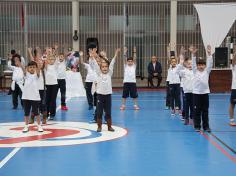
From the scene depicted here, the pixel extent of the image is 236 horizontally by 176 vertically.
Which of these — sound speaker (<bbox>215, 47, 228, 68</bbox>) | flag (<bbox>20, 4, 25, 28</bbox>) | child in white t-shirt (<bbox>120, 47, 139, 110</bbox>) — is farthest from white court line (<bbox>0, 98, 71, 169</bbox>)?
flag (<bbox>20, 4, 25, 28</bbox>)

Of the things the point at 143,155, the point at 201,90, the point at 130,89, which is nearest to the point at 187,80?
the point at 201,90

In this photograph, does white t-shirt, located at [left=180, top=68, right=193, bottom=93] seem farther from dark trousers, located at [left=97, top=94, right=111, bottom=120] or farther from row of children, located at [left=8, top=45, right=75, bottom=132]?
row of children, located at [left=8, top=45, right=75, bottom=132]

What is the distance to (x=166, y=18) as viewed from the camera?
1923cm

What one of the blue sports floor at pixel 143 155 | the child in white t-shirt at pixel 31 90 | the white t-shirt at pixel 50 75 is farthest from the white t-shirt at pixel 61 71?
the child in white t-shirt at pixel 31 90

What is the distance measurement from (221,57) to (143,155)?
11.5 m

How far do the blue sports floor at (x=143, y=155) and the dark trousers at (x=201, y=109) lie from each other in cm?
→ 25

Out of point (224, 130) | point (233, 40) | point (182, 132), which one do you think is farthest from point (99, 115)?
point (233, 40)

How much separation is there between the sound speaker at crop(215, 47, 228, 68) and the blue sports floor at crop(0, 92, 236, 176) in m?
7.87

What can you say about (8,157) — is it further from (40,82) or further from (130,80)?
(130,80)

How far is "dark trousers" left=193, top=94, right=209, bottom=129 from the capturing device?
7758mm

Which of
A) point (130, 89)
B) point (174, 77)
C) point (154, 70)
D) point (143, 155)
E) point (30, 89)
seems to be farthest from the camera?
point (154, 70)

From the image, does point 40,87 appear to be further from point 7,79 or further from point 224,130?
point 7,79

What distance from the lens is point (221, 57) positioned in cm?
1638

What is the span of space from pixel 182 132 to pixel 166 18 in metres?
12.4
